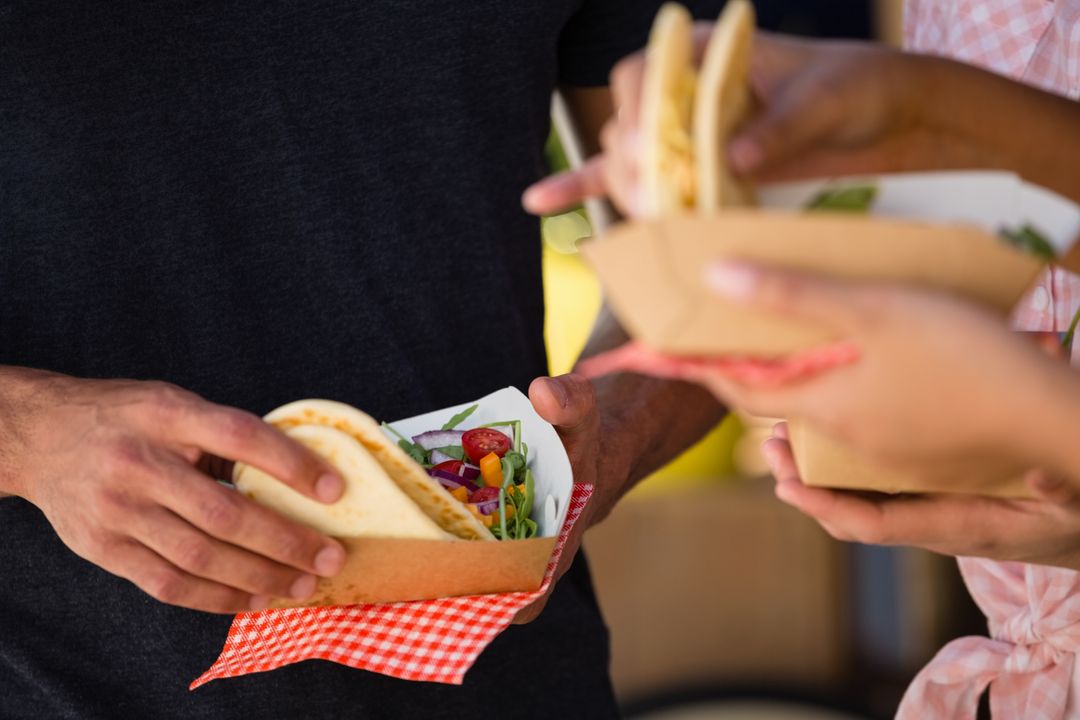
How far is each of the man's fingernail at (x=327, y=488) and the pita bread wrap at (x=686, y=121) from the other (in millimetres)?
525

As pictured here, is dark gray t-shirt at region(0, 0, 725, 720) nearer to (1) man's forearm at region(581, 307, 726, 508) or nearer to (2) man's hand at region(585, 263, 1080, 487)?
(1) man's forearm at region(581, 307, 726, 508)

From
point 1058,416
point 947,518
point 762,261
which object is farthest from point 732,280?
point 947,518

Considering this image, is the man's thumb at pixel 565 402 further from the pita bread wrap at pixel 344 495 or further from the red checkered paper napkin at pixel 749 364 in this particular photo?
the red checkered paper napkin at pixel 749 364

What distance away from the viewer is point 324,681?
6.00 feet

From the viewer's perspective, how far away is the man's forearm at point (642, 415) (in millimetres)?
2031

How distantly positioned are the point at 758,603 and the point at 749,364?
11.0ft

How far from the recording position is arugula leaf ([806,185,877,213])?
1.09 meters

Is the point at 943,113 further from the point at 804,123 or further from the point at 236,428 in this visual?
the point at 236,428

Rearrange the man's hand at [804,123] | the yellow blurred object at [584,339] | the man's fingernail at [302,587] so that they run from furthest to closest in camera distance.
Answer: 1. the yellow blurred object at [584,339]
2. the man's fingernail at [302,587]
3. the man's hand at [804,123]

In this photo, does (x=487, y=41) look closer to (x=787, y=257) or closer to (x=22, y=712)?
(x=787, y=257)

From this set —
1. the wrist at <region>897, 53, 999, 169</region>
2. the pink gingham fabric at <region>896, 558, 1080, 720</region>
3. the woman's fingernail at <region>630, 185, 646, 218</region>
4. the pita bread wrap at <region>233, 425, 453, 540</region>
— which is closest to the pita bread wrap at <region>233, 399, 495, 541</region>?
the pita bread wrap at <region>233, 425, 453, 540</region>

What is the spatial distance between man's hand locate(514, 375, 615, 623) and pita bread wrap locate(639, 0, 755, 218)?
2.06ft

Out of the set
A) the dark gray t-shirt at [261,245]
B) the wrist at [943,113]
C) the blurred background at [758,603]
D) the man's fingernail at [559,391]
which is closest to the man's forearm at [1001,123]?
the wrist at [943,113]

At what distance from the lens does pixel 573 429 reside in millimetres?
1737
